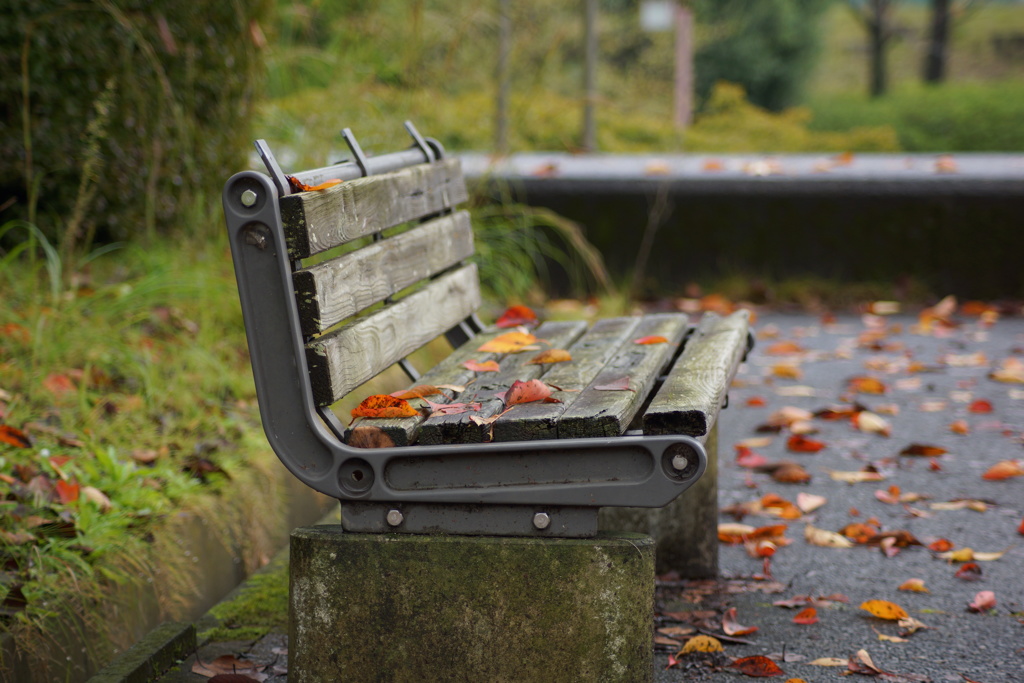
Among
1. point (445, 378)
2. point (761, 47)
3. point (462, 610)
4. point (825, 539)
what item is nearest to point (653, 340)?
point (445, 378)

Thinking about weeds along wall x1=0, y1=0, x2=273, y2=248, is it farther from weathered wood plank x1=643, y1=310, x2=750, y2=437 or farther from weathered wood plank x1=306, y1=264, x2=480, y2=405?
weathered wood plank x1=643, y1=310, x2=750, y2=437

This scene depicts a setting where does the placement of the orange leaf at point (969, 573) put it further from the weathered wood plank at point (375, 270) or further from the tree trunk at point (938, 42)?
the tree trunk at point (938, 42)

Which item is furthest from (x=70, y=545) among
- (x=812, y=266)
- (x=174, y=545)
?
(x=812, y=266)

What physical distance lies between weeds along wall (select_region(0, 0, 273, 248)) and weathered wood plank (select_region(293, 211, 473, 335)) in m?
1.23

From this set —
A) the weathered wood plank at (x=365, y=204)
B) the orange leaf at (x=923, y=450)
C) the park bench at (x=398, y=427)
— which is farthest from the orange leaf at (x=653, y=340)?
the orange leaf at (x=923, y=450)

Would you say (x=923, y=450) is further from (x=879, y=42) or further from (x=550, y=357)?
(x=879, y=42)

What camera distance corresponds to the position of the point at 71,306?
2.70 m

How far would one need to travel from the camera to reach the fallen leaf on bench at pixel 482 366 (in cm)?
184

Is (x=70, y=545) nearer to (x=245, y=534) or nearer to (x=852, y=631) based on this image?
(x=245, y=534)

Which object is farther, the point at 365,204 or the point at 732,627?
the point at 732,627

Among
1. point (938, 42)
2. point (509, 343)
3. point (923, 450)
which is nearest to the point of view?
point (509, 343)

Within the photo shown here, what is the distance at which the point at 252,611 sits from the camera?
1.98m

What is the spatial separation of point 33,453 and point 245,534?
0.46 metres

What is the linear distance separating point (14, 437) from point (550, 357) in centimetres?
109
